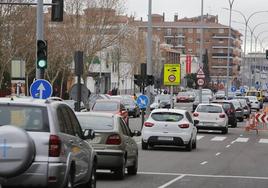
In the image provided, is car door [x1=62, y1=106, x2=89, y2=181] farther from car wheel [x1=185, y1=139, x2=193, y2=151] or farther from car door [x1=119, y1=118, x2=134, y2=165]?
car wheel [x1=185, y1=139, x2=193, y2=151]

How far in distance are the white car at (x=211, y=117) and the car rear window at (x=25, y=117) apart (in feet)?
92.7

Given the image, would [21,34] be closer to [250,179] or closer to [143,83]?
[143,83]

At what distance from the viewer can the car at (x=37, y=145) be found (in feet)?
34.1

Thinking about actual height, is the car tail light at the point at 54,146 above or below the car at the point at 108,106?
above

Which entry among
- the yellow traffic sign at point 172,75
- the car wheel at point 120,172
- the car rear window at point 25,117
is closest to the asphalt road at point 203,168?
the car wheel at point 120,172

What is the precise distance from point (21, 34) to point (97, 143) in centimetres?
4058

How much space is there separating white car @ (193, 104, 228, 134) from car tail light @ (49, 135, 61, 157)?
28.5m

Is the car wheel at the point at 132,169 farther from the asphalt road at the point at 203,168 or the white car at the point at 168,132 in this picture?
the white car at the point at 168,132

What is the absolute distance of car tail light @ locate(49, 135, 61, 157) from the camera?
36.3 feet

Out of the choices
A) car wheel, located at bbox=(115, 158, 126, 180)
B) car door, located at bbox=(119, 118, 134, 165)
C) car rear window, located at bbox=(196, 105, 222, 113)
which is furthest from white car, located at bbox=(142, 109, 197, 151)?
car rear window, located at bbox=(196, 105, 222, 113)

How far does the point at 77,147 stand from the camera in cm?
1230

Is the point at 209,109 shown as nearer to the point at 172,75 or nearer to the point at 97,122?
the point at 172,75

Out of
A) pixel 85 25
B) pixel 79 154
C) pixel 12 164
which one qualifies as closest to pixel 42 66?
pixel 79 154

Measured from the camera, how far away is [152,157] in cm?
2467
